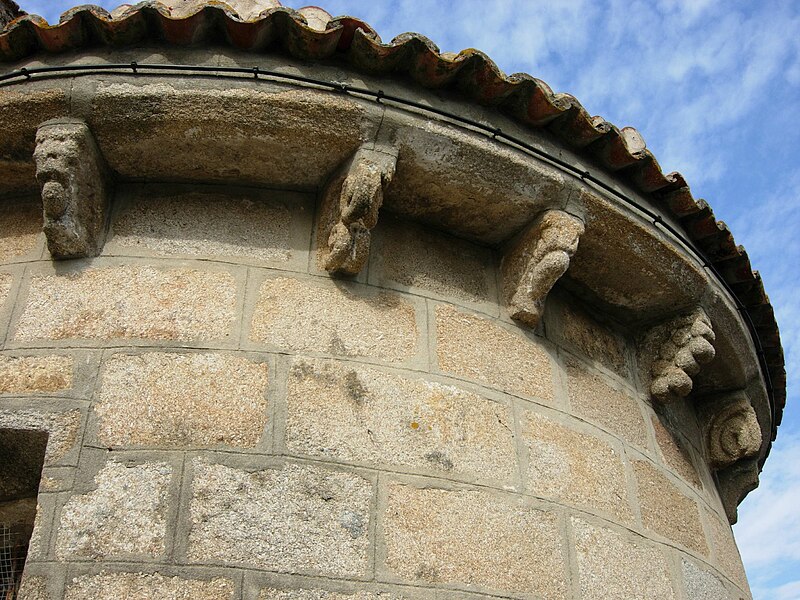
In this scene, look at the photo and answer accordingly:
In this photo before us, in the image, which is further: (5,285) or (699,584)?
(699,584)

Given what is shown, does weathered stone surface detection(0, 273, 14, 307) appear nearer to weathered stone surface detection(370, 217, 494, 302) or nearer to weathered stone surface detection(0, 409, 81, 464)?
weathered stone surface detection(0, 409, 81, 464)

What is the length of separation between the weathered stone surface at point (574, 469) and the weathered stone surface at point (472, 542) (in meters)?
0.18

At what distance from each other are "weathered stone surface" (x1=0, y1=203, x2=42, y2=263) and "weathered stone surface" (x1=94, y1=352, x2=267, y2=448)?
74cm

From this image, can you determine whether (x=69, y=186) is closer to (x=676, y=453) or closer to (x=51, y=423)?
(x=51, y=423)

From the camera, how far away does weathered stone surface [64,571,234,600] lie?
2477 millimetres

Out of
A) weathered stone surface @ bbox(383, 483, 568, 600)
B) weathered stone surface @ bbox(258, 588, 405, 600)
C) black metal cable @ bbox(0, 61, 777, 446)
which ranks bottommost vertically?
weathered stone surface @ bbox(258, 588, 405, 600)

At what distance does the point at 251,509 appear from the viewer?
2668 millimetres

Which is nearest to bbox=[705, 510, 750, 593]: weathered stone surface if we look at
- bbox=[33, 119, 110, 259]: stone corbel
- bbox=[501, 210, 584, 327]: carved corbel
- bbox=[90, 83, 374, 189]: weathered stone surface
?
bbox=[501, 210, 584, 327]: carved corbel

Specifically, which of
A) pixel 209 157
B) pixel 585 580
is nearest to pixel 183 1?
pixel 209 157

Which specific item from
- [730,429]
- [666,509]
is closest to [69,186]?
[666,509]

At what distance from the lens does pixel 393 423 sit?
2.99m

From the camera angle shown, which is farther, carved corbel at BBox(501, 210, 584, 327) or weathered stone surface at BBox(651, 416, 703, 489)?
weathered stone surface at BBox(651, 416, 703, 489)

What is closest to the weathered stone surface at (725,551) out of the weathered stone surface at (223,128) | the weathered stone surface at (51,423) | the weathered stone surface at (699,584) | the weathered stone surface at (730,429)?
the weathered stone surface at (699,584)

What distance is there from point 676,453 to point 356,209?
1.93m
